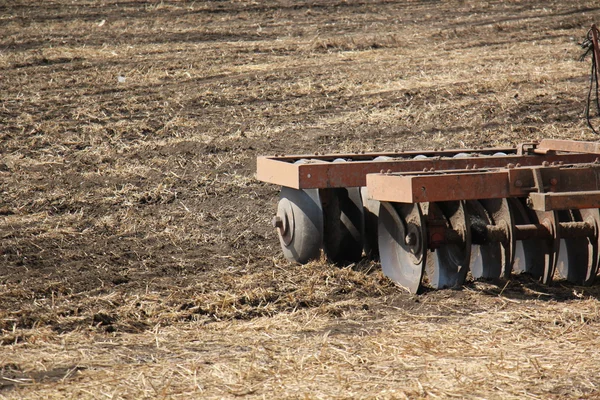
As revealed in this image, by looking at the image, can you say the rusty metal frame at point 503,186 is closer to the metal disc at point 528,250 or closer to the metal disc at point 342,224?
the metal disc at point 528,250

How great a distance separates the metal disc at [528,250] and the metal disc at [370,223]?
1.01 meters

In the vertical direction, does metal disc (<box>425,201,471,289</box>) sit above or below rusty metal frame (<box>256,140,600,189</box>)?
below

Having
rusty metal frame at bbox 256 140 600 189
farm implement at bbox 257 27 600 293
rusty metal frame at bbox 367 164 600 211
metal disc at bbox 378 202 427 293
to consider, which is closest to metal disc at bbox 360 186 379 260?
farm implement at bbox 257 27 600 293

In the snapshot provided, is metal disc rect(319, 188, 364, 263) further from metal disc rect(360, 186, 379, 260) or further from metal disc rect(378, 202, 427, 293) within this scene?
metal disc rect(378, 202, 427, 293)

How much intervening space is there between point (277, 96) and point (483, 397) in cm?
929

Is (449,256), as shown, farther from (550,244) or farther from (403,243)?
(550,244)

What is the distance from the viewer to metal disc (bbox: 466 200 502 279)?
19.1ft

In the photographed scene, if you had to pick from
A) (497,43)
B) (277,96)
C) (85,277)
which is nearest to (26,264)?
(85,277)

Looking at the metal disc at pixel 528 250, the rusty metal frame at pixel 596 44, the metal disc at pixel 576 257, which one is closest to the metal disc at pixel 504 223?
the metal disc at pixel 528 250

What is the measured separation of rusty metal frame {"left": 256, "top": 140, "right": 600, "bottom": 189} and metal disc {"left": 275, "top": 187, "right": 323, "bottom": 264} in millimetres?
194

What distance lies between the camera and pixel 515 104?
12.1 m

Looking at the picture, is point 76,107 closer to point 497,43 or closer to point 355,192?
point 355,192

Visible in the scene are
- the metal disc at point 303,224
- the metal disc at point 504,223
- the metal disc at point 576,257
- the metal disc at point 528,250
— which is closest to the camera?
the metal disc at point 504,223

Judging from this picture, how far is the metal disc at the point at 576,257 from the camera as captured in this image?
5.91 metres
